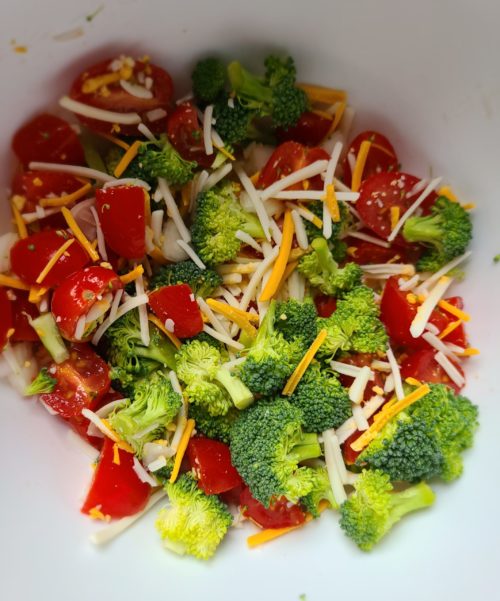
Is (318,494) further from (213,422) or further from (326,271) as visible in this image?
(326,271)

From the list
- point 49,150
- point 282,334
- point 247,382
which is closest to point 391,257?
point 282,334

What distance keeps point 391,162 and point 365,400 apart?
2.06ft

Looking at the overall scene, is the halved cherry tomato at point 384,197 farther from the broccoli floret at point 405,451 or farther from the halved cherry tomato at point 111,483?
the halved cherry tomato at point 111,483

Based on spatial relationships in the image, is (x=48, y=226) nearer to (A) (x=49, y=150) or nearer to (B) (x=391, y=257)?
(A) (x=49, y=150)

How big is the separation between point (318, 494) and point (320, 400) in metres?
0.23

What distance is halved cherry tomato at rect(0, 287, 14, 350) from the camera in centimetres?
158

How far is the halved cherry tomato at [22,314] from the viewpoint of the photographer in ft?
5.33

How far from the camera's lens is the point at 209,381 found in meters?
1.63

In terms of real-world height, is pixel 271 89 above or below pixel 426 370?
above

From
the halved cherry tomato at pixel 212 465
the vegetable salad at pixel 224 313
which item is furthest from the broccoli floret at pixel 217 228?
the halved cherry tomato at pixel 212 465

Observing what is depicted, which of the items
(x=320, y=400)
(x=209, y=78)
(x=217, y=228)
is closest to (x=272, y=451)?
(x=320, y=400)

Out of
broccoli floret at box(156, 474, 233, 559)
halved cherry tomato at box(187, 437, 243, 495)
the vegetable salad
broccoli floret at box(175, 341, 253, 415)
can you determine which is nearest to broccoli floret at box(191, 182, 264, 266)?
the vegetable salad

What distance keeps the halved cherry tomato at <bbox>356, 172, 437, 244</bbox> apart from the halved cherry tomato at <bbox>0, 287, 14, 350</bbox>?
2.96 feet

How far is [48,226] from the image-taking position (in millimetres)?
1669
